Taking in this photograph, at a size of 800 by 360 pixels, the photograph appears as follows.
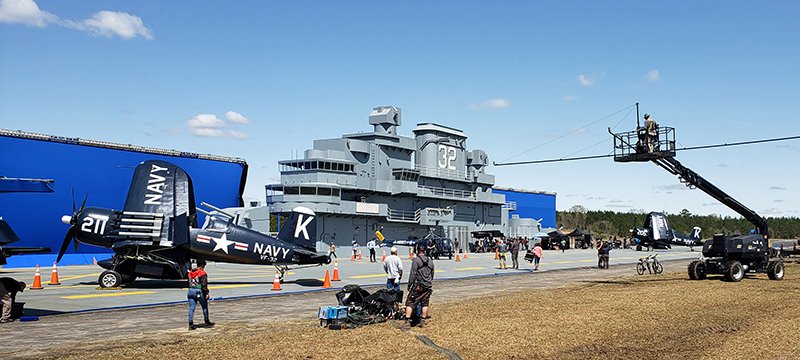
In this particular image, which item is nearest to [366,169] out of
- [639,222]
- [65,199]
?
[65,199]

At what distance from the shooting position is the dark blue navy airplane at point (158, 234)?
2412 centimetres

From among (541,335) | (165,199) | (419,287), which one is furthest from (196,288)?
(165,199)

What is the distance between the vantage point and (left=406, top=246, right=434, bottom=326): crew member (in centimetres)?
1503

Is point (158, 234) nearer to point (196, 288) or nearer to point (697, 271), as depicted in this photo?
point (196, 288)

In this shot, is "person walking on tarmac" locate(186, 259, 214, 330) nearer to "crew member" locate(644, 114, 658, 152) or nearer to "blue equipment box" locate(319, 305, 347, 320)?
"blue equipment box" locate(319, 305, 347, 320)

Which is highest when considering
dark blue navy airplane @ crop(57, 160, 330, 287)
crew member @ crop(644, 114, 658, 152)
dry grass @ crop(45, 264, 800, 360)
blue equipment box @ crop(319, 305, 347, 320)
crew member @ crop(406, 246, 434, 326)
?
crew member @ crop(644, 114, 658, 152)

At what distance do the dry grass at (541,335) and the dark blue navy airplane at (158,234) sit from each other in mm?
10354

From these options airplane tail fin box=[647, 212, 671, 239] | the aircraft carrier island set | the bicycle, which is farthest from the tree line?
the bicycle

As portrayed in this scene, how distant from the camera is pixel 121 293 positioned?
2314cm

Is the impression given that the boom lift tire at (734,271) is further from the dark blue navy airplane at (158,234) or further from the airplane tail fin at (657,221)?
the dark blue navy airplane at (158,234)

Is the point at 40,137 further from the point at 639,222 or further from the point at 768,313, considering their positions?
the point at 639,222

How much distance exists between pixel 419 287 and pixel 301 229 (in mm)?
13236

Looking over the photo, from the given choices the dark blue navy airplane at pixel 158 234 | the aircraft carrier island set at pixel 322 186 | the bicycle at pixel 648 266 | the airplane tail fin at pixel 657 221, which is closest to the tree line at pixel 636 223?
the aircraft carrier island set at pixel 322 186

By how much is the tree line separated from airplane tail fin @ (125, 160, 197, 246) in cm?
13265
